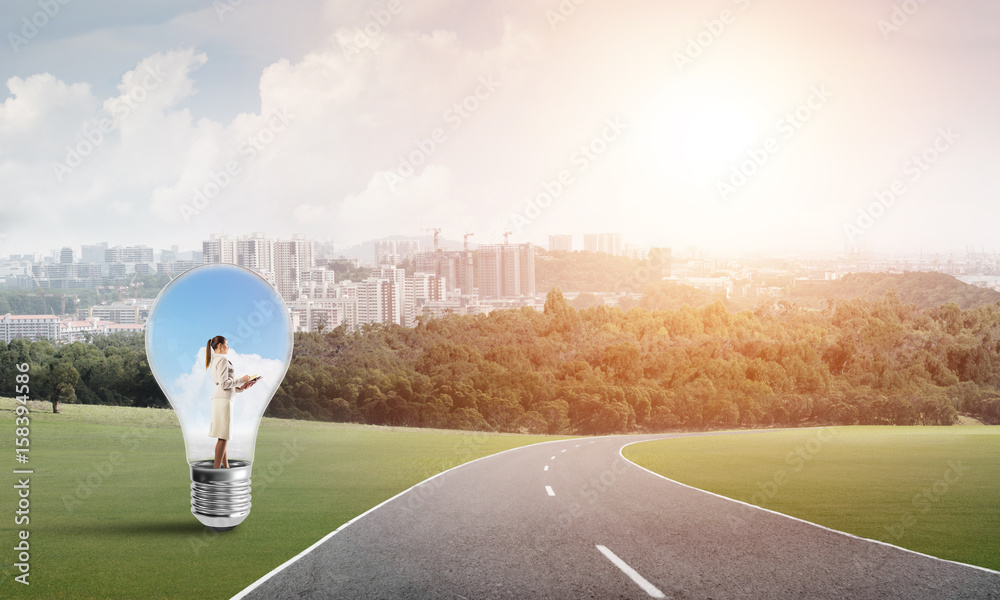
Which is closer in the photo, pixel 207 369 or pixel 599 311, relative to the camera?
pixel 207 369

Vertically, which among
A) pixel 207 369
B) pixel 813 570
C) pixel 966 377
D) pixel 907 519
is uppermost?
pixel 207 369

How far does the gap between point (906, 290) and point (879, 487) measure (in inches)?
4677

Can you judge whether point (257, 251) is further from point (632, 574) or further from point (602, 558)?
point (632, 574)

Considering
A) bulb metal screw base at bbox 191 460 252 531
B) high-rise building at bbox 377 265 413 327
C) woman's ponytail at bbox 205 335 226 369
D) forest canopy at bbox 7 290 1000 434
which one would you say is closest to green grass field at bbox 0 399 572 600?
bulb metal screw base at bbox 191 460 252 531

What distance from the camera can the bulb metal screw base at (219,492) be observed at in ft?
30.9

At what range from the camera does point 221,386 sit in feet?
30.2

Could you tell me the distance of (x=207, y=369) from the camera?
362 inches

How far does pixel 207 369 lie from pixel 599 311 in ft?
379

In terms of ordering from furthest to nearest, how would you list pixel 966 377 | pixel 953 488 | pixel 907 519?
pixel 966 377 < pixel 953 488 < pixel 907 519

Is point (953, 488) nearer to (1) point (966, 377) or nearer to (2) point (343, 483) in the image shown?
(2) point (343, 483)

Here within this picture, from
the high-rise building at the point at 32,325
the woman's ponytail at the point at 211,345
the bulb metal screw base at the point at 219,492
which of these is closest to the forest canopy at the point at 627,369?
the high-rise building at the point at 32,325

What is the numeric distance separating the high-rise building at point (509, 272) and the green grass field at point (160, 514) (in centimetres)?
13559

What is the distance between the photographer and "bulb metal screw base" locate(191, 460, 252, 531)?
9422 mm

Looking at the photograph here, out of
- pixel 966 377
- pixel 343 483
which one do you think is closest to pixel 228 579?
pixel 343 483
